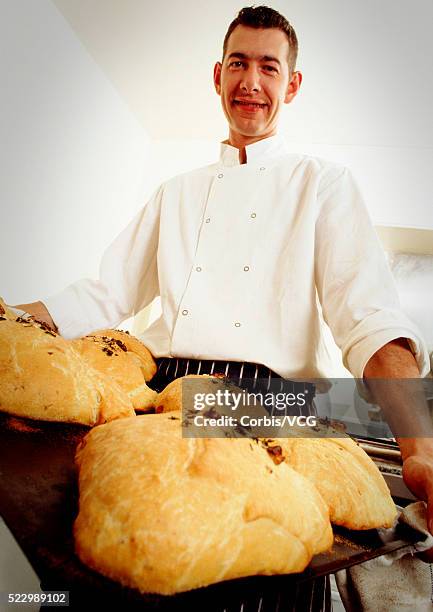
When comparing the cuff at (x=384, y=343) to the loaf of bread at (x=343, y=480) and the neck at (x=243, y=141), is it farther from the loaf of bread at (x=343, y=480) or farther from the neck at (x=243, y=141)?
the neck at (x=243, y=141)

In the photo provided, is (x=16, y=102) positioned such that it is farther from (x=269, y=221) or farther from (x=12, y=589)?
(x=12, y=589)

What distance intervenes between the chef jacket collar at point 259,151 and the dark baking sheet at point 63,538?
805mm

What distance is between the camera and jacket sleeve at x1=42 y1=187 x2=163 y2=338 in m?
1.00

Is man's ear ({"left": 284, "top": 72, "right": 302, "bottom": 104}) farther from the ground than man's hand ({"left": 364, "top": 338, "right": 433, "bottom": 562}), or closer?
farther from the ground

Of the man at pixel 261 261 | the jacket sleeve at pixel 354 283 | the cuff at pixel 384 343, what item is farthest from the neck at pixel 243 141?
the cuff at pixel 384 343

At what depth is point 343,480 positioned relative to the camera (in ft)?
1.49

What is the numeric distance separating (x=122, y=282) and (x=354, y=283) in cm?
65

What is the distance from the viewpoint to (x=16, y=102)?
72.7 inches

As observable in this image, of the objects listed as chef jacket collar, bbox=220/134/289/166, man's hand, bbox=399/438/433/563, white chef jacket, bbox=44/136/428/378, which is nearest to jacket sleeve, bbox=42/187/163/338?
white chef jacket, bbox=44/136/428/378

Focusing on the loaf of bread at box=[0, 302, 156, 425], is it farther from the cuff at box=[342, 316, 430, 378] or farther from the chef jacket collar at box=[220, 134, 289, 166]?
the chef jacket collar at box=[220, 134, 289, 166]

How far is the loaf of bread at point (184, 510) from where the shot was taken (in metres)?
0.29

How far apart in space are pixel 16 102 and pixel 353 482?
6.97ft

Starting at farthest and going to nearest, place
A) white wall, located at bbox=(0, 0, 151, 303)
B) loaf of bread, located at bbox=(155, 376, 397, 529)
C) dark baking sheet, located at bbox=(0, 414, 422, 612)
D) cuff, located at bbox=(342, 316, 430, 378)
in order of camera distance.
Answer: white wall, located at bbox=(0, 0, 151, 303) → cuff, located at bbox=(342, 316, 430, 378) → loaf of bread, located at bbox=(155, 376, 397, 529) → dark baking sheet, located at bbox=(0, 414, 422, 612)

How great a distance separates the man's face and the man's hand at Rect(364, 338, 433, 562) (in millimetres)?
653
